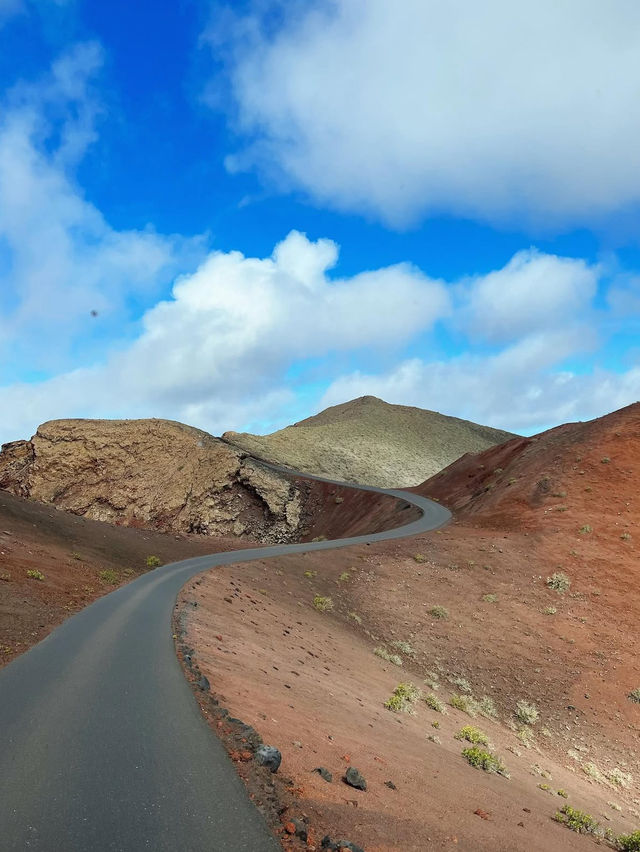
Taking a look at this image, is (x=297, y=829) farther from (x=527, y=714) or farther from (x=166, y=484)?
(x=166, y=484)

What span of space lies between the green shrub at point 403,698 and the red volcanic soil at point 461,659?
365 millimetres

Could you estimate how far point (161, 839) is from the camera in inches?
186

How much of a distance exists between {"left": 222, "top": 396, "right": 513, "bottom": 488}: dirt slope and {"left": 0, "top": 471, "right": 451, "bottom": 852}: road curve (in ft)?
237

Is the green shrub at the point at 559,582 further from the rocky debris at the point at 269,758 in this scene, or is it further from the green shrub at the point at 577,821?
the rocky debris at the point at 269,758

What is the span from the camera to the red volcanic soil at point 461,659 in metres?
7.28

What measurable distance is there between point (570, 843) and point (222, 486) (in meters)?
60.7

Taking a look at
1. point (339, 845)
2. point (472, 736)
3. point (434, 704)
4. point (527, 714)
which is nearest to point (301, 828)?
point (339, 845)

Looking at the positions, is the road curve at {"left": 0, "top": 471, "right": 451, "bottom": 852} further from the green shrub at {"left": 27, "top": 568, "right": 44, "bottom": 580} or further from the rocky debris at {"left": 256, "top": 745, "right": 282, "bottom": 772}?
the green shrub at {"left": 27, "top": 568, "right": 44, "bottom": 580}

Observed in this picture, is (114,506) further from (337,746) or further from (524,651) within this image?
(337,746)

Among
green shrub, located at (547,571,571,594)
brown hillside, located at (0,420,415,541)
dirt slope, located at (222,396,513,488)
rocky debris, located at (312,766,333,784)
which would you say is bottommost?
green shrub, located at (547,571,571,594)

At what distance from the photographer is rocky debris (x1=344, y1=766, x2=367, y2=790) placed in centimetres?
670

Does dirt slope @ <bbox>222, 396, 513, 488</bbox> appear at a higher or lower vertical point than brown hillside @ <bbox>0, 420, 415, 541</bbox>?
higher

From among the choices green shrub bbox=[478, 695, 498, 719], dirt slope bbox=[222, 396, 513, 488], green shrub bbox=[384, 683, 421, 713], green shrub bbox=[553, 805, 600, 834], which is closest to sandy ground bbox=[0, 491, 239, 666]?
green shrub bbox=[384, 683, 421, 713]

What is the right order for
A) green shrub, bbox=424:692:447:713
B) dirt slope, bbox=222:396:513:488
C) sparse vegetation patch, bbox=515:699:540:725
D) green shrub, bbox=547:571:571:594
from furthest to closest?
dirt slope, bbox=222:396:513:488 < green shrub, bbox=547:571:571:594 < sparse vegetation patch, bbox=515:699:540:725 < green shrub, bbox=424:692:447:713
